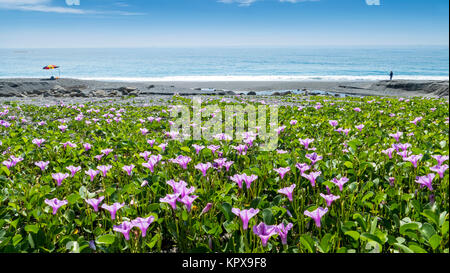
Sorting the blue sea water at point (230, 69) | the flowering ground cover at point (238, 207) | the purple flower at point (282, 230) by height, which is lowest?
the flowering ground cover at point (238, 207)

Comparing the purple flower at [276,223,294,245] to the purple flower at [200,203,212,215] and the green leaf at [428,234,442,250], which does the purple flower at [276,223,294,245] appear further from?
the green leaf at [428,234,442,250]

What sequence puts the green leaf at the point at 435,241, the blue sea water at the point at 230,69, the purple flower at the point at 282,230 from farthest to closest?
the blue sea water at the point at 230,69 → the purple flower at the point at 282,230 → the green leaf at the point at 435,241

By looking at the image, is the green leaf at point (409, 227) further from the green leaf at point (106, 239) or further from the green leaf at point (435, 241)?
the green leaf at point (106, 239)

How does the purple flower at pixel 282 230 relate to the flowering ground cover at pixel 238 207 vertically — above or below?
above

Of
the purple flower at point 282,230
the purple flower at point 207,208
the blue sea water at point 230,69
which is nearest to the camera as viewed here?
the purple flower at point 282,230

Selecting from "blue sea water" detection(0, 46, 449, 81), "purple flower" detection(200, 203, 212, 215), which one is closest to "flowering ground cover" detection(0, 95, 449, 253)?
"purple flower" detection(200, 203, 212, 215)

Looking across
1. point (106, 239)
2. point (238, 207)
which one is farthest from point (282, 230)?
point (106, 239)

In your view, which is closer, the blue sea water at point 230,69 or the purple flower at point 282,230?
the purple flower at point 282,230

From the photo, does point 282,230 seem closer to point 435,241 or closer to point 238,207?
point 238,207

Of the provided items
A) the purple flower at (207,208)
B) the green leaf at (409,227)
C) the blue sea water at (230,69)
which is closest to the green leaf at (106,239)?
the purple flower at (207,208)

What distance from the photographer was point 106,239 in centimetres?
165

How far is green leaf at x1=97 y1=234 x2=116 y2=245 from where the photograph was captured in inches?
64.3

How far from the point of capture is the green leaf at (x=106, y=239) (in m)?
1.63
